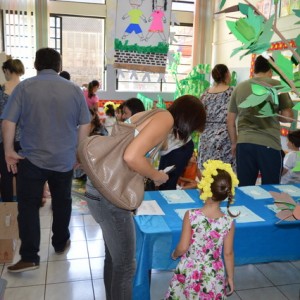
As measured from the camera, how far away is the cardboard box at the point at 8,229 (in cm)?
243

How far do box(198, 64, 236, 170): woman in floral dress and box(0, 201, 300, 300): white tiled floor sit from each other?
3.71 feet

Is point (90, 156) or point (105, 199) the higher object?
point (90, 156)

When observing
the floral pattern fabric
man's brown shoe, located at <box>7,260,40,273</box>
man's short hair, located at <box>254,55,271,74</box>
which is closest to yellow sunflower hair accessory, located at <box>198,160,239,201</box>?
man's short hair, located at <box>254,55,271,74</box>

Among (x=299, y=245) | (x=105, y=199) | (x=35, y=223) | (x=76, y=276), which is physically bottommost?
(x=76, y=276)

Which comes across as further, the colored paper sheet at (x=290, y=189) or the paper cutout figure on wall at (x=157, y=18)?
the paper cutout figure on wall at (x=157, y=18)

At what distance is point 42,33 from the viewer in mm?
6320

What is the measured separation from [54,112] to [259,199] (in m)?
1.33

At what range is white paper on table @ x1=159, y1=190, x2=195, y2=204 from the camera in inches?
78.0

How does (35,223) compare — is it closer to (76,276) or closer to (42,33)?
(76,276)

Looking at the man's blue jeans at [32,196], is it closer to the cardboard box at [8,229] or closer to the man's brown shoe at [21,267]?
the man's brown shoe at [21,267]

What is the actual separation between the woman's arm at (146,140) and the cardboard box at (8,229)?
145 cm

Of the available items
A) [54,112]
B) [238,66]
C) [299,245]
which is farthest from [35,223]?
[238,66]

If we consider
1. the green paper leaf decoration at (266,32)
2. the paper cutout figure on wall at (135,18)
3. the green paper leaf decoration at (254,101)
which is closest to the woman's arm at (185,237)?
the green paper leaf decoration at (254,101)

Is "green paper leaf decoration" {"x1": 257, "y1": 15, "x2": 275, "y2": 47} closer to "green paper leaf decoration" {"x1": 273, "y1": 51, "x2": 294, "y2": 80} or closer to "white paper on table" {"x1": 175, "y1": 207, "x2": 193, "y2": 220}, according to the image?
"green paper leaf decoration" {"x1": 273, "y1": 51, "x2": 294, "y2": 80}
